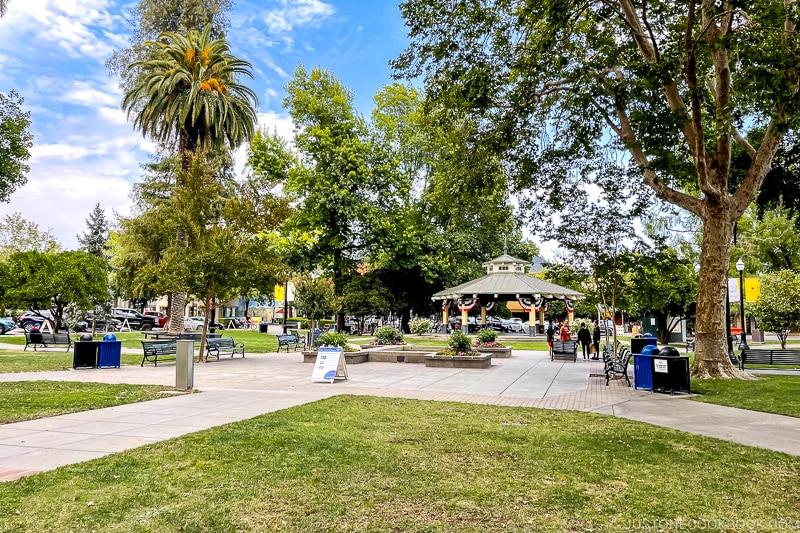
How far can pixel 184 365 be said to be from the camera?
12.0 m

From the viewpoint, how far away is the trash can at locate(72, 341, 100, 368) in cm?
1688

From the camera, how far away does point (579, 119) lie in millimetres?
16797

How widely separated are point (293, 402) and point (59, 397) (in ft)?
15.3

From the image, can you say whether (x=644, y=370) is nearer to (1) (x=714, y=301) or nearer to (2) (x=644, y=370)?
(2) (x=644, y=370)

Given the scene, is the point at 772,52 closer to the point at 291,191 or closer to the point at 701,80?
the point at 701,80

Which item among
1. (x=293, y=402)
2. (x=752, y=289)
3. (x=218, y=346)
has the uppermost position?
(x=752, y=289)

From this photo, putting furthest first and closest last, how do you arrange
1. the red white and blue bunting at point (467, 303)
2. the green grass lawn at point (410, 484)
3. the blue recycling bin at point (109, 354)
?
the red white and blue bunting at point (467, 303) < the blue recycling bin at point (109, 354) < the green grass lawn at point (410, 484)

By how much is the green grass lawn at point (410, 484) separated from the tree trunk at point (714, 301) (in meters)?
7.73

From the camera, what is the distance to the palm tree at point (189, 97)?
1101 inches

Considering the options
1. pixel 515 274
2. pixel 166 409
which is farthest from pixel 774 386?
pixel 515 274

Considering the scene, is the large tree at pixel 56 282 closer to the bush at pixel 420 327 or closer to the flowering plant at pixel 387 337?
the flowering plant at pixel 387 337

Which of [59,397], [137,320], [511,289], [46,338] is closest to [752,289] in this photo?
[511,289]

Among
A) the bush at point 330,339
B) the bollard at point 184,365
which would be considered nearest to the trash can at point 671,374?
the bush at point 330,339

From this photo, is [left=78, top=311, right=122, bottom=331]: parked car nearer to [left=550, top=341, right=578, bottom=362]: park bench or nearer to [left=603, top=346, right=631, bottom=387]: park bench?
[left=550, top=341, right=578, bottom=362]: park bench
